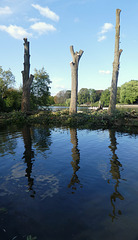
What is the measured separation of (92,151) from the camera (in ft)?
26.0

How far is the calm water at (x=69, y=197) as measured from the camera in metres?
2.95

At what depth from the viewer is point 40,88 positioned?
2847 centimetres

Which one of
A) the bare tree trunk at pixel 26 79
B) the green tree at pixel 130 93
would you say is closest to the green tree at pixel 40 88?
the bare tree trunk at pixel 26 79

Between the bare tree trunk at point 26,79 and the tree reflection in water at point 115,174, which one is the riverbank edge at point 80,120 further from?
the tree reflection in water at point 115,174

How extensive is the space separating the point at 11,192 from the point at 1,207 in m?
0.61

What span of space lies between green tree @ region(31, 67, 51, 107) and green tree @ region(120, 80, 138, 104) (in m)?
58.2

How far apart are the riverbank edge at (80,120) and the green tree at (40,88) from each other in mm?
7444

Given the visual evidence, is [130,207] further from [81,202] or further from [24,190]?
[24,190]

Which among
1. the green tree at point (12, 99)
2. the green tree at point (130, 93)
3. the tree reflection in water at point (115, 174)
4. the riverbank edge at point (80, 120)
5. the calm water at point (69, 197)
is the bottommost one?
the calm water at point (69, 197)

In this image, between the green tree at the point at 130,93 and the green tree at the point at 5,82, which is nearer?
the green tree at the point at 5,82

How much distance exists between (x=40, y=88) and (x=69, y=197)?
2616 centimetres

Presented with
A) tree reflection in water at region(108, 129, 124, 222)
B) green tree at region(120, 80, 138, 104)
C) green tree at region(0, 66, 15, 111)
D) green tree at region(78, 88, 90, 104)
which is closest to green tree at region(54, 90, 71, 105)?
green tree at region(78, 88, 90, 104)

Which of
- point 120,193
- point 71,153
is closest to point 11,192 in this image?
point 120,193

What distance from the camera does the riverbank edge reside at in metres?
15.8
